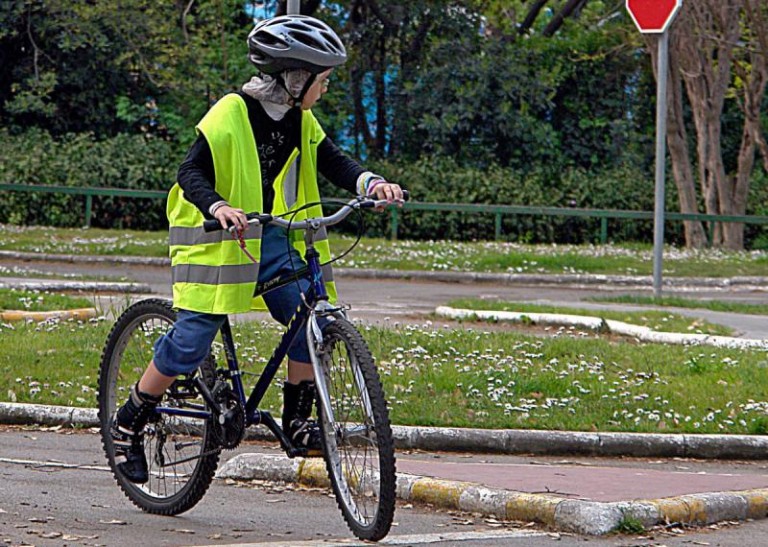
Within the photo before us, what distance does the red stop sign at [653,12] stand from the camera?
15570 millimetres

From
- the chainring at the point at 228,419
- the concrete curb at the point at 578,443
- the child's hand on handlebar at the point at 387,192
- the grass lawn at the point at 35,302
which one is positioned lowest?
the concrete curb at the point at 578,443

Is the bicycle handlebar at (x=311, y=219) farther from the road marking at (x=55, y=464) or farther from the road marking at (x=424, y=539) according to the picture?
the road marking at (x=55, y=464)

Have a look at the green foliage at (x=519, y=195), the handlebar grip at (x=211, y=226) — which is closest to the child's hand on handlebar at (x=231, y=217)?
the handlebar grip at (x=211, y=226)

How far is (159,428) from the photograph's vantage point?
6.09 m

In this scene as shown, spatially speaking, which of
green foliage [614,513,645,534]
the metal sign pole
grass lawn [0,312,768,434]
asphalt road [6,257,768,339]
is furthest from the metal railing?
green foliage [614,513,645,534]

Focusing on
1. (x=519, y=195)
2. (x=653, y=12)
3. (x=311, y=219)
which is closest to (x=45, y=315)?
(x=653, y=12)

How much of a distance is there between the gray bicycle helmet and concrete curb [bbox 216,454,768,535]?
1.83m

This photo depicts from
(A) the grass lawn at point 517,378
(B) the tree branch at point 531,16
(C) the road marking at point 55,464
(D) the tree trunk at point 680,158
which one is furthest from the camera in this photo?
(B) the tree branch at point 531,16

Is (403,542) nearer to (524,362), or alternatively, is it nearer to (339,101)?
(524,362)

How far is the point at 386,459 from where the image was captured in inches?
197

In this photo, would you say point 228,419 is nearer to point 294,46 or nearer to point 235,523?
point 235,523

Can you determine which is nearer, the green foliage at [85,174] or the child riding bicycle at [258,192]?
the child riding bicycle at [258,192]

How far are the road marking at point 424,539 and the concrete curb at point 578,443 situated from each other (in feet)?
7.36

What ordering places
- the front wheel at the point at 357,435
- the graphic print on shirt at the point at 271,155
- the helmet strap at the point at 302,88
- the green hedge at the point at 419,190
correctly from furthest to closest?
the green hedge at the point at 419,190, the graphic print on shirt at the point at 271,155, the helmet strap at the point at 302,88, the front wheel at the point at 357,435
